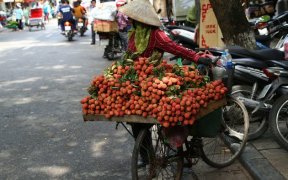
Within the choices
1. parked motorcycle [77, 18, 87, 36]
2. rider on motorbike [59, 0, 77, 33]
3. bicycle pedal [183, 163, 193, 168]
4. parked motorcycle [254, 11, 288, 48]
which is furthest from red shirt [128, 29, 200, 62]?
parked motorcycle [77, 18, 87, 36]

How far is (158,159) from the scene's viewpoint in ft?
12.7

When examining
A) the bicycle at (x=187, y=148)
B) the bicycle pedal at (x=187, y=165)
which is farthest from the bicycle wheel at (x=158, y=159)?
the bicycle pedal at (x=187, y=165)

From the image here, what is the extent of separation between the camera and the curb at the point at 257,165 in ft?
13.2

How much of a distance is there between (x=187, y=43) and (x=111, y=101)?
5.45m

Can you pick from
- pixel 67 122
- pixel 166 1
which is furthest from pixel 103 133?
pixel 166 1

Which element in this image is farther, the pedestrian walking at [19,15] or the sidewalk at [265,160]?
the pedestrian walking at [19,15]

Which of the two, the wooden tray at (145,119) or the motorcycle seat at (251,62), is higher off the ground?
the motorcycle seat at (251,62)

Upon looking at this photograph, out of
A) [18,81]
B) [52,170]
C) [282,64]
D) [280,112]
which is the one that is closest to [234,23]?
[282,64]

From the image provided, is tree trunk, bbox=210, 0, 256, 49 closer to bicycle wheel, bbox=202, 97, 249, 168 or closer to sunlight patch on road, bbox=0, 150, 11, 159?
bicycle wheel, bbox=202, 97, 249, 168

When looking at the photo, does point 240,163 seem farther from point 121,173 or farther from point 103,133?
point 103,133

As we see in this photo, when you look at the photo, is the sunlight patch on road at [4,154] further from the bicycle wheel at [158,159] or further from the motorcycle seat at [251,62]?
the motorcycle seat at [251,62]

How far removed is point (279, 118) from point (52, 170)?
2464 millimetres

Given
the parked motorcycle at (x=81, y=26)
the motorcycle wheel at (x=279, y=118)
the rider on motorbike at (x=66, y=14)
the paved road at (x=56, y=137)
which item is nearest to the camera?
the motorcycle wheel at (x=279, y=118)

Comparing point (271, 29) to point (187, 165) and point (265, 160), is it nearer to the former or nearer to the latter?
point (265, 160)
